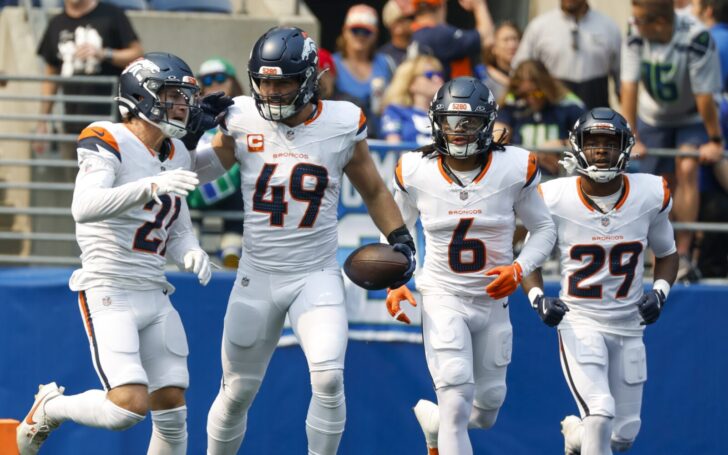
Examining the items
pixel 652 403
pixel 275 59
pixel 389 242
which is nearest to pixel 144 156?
pixel 275 59

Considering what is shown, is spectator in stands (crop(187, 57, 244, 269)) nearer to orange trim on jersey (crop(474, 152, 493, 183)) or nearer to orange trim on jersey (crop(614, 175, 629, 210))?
orange trim on jersey (crop(474, 152, 493, 183))

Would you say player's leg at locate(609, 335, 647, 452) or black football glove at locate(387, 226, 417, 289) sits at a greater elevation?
black football glove at locate(387, 226, 417, 289)

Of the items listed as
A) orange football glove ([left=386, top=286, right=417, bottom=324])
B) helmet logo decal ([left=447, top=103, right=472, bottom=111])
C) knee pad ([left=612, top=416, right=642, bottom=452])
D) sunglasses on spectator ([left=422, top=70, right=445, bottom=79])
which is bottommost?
knee pad ([left=612, top=416, right=642, bottom=452])

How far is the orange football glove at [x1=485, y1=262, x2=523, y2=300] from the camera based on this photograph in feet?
24.3

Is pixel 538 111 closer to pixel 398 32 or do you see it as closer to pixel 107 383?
pixel 398 32

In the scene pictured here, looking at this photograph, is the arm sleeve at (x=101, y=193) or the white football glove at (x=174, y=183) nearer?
the white football glove at (x=174, y=183)

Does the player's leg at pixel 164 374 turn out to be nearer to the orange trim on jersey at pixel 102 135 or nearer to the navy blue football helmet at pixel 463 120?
the orange trim on jersey at pixel 102 135

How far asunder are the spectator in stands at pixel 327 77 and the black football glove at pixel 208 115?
1719 mm

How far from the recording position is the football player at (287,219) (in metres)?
7.25

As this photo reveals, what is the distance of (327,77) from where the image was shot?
9578 mm

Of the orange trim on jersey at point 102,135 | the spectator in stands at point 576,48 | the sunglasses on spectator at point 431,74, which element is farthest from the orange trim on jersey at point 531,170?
the spectator in stands at point 576,48

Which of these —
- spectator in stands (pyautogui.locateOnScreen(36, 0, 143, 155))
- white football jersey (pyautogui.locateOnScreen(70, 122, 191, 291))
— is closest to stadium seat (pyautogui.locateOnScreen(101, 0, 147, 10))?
spectator in stands (pyautogui.locateOnScreen(36, 0, 143, 155))

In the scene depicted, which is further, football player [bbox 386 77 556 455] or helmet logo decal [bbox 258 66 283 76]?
football player [bbox 386 77 556 455]

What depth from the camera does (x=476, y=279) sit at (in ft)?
24.8
